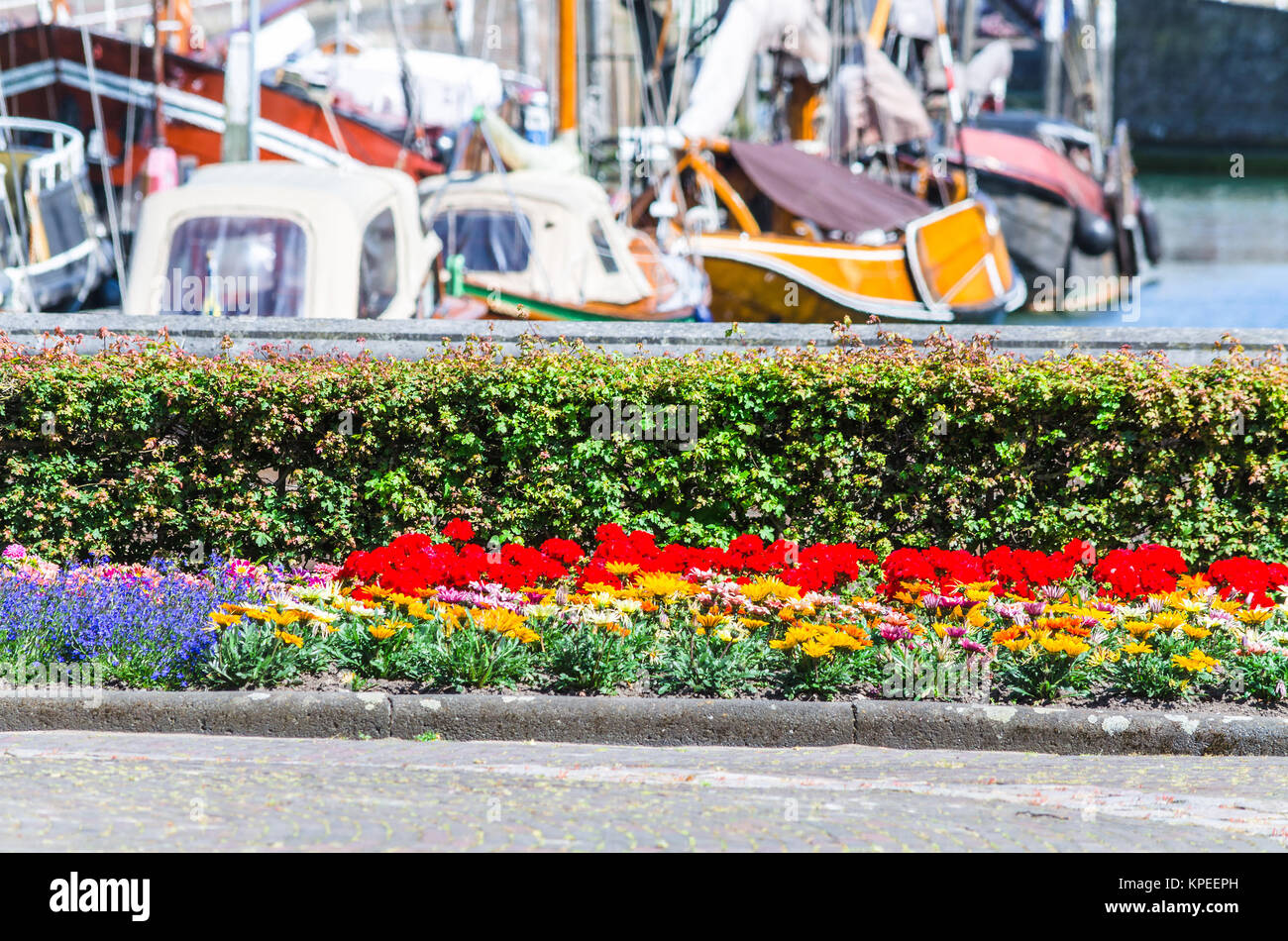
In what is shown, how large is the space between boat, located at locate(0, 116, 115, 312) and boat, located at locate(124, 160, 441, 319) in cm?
851

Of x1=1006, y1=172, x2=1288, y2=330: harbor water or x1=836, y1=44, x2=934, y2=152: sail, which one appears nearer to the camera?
x1=836, y1=44, x2=934, y2=152: sail

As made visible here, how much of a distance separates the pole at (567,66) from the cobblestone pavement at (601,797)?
2040cm

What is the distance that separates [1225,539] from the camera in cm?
903

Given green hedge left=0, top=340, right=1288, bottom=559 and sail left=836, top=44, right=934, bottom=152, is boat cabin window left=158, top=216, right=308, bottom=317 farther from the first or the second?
sail left=836, top=44, right=934, bottom=152

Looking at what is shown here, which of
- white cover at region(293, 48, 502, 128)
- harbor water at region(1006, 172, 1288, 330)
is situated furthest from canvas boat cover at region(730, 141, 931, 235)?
harbor water at region(1006, 172, 1288, 330)

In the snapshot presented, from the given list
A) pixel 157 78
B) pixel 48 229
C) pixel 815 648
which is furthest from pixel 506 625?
pixel 157 78

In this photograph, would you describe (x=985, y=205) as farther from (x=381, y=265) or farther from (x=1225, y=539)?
(x=1225, y=539)

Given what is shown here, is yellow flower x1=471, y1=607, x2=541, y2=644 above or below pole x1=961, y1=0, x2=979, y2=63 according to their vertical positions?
below

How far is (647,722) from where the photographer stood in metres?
6.89

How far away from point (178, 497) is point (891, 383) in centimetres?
451

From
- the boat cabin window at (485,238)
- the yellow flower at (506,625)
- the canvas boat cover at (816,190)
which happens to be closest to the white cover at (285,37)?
the canvas boat cover at (816,190)

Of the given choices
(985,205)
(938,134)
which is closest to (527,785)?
(985,205)

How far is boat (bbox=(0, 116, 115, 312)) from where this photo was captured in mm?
24234

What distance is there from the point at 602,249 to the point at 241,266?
5.56 m
